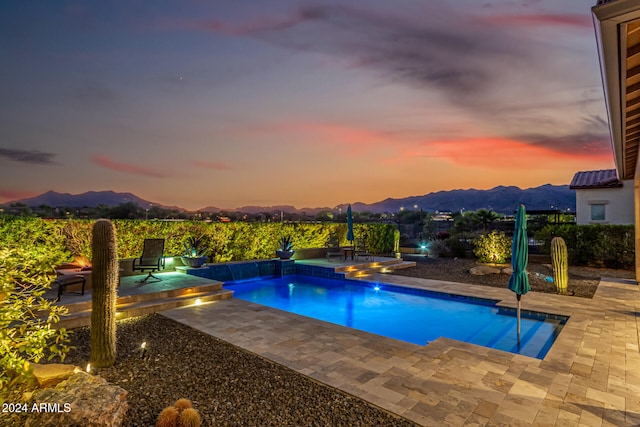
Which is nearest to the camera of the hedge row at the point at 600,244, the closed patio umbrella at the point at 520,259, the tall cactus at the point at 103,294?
the tall cactus at the point at 103,294

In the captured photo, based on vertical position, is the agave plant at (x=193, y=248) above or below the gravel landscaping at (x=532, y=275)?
above

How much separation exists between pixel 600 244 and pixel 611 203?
7.61 metres

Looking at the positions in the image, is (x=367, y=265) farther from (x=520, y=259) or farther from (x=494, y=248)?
(x=520, y=259)

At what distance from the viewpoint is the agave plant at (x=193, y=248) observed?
10945 mm

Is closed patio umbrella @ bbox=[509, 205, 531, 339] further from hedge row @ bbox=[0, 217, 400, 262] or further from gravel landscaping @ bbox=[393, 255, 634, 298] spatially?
hedge row @ bbox=[0, 217, 400, 262]

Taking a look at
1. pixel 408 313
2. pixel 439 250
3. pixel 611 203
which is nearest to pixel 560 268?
pixel 408 313

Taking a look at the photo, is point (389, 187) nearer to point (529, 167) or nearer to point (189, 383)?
point (529, 167)

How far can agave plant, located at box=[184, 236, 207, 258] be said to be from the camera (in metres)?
10.9

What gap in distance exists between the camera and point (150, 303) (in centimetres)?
704

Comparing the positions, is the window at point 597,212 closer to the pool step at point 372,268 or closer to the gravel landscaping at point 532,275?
the gravel landscaping at point 532,275

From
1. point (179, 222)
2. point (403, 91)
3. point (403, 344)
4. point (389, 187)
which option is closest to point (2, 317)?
point (403, 344)

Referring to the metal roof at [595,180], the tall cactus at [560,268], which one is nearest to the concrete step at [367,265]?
the tall cactus at [560,268]

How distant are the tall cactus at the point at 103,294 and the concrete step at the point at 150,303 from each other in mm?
2210

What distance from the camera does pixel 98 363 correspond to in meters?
4.13
